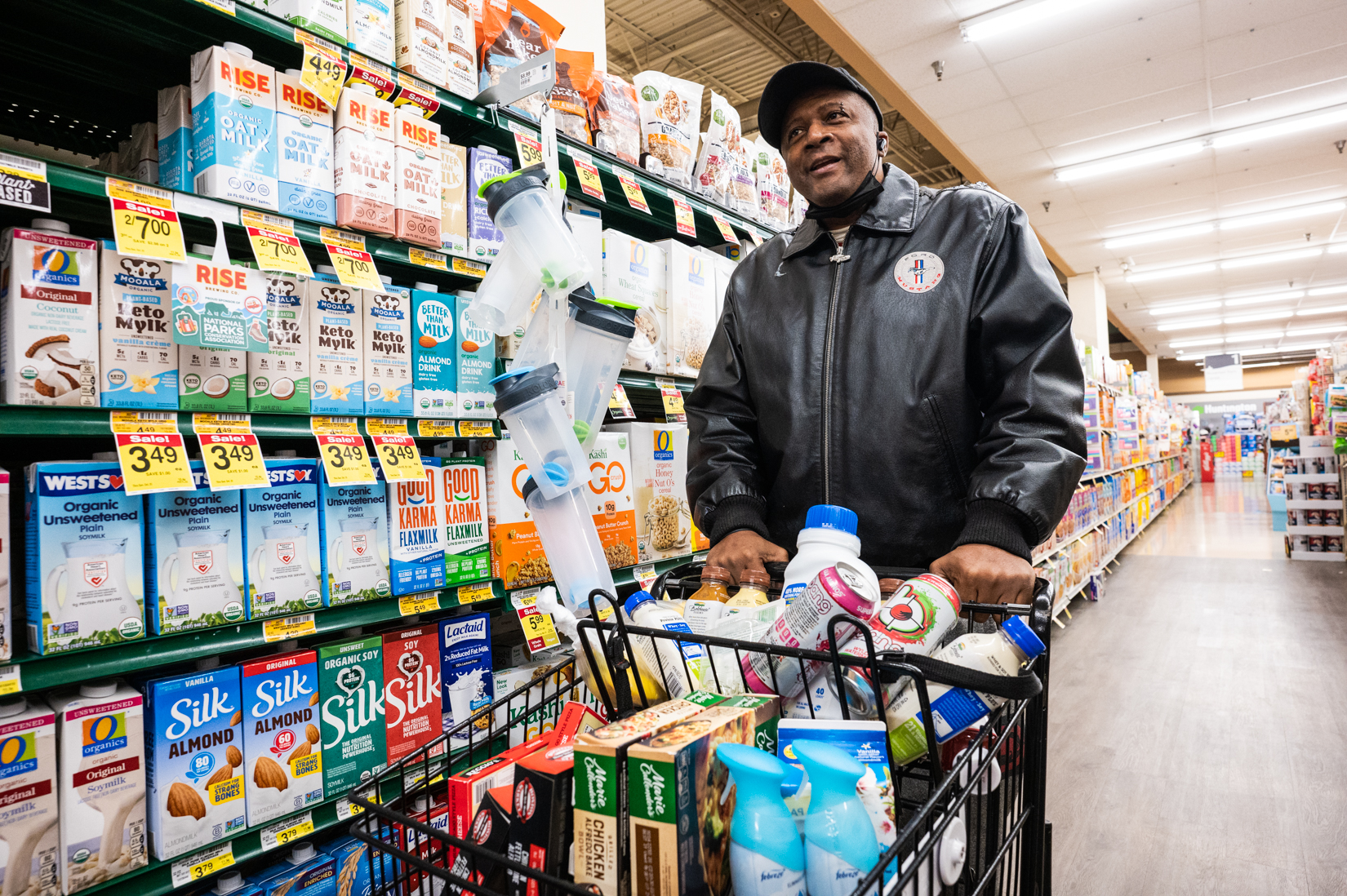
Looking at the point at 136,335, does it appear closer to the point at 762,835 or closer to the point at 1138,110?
the point at 762,835

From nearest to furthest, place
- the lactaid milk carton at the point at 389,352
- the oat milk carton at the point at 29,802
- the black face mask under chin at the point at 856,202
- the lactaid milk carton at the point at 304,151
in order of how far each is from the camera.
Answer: the oat milk carton at the point at 29,802 → the black face mask under chin at the point at 856,202 → the lactaid milk carton at the point at 304,151 → the lactaid milk carton at the point at 389,352

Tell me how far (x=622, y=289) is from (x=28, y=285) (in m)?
1.44

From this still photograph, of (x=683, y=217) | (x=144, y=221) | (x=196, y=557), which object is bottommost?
(x=196, y=557)

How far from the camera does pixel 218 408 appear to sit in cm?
150

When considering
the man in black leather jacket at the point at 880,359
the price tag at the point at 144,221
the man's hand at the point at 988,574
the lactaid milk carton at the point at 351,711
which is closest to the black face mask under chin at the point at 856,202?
the man in black leather jacket at the point at 880,359

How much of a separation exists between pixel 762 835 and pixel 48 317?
148cm

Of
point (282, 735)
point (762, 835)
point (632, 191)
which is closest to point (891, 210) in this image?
point (632, 191)

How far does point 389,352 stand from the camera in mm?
1774

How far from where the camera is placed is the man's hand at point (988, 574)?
102 centimetres

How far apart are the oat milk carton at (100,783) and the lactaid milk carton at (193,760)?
3 centimetres

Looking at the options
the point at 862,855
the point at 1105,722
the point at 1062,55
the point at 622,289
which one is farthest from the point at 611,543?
the point at 1062,55

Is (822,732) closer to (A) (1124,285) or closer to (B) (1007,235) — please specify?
(B) (1007,235)

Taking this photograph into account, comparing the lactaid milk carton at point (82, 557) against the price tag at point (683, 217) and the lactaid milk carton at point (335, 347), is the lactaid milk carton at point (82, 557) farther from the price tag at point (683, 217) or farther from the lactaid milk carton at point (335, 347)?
the price tag at point (683, 217)

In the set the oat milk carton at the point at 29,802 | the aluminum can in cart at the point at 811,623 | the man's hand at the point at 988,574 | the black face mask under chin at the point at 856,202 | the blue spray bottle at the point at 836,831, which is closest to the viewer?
the blue spray bottle at the point at 836,831
